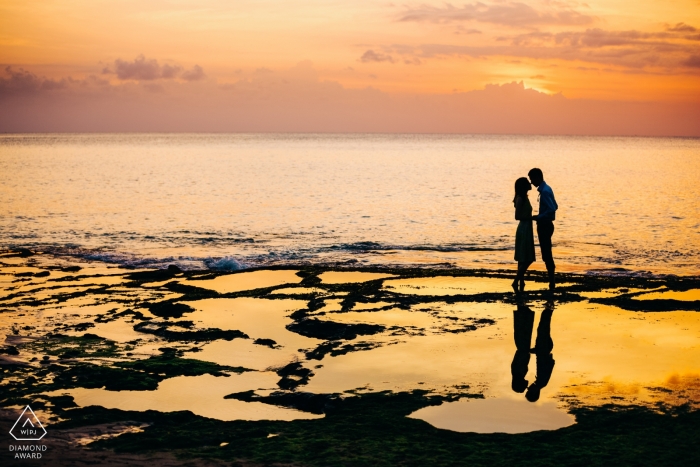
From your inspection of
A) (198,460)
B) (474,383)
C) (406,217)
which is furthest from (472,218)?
(198,460)

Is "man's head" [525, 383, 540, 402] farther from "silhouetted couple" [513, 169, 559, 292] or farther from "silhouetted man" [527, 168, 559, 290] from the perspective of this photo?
"silhouetted man" [527, 168, 559, 290]

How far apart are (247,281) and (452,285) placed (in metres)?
5.25

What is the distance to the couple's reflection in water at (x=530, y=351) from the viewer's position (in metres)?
8.70

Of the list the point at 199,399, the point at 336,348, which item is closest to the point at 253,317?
the point at 336,348

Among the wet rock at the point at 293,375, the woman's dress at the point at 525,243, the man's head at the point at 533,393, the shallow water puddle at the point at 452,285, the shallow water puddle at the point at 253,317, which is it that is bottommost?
the shallow water puddle at the point at 452,285

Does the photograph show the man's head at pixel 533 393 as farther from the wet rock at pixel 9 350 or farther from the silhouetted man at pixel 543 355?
the wet rock at pixel 9 350

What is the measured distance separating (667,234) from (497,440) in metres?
23.9

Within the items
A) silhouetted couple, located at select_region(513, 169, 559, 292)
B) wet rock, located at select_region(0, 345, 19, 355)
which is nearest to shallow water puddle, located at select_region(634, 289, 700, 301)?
silhouetted couple, located at select_region(513, 169, 559, 292)

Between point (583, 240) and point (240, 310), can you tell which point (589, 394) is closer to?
point (240, 310)

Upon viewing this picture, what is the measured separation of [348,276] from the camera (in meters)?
17.5

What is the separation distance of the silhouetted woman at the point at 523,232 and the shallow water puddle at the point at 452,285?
73cm

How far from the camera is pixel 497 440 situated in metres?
6.95

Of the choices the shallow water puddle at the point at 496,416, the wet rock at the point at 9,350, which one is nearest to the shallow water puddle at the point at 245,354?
the wet rock at the point at 9,350

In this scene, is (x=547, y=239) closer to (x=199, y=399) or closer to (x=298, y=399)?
(x=298, y=399)
